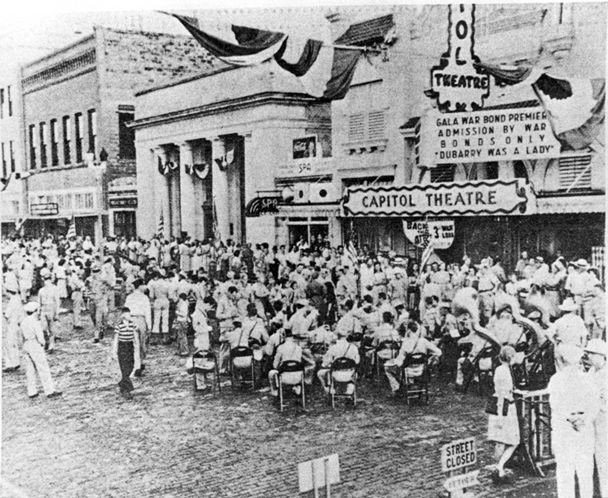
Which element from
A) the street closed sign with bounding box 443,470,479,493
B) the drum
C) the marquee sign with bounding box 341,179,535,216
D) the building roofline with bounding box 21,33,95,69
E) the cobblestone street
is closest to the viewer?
the cobblestone street

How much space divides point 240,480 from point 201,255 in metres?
2.34

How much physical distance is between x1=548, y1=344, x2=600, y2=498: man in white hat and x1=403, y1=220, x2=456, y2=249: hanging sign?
5.73 feet

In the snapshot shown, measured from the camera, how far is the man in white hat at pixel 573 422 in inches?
288

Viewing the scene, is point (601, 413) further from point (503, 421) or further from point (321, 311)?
point (321, 311)

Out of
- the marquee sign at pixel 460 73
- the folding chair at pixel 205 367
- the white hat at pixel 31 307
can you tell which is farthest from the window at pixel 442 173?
the white hat at pixel 31 307

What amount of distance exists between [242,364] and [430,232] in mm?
2429

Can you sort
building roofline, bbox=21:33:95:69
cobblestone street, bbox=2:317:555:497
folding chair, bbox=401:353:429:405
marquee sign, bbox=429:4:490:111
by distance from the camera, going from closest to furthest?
cobblestone street, bbox=2:317:555:497
building roofline, bbox=21:33:95:69
marquee sign, bbox=429:4:490:111
folding chair, bbox=401:353:429:405

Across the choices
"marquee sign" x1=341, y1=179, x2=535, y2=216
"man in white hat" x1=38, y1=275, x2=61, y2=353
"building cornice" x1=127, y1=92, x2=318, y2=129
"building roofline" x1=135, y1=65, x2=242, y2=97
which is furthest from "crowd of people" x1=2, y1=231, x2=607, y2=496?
"building roofline" x1=135, y1=65, x2=242, y2=97

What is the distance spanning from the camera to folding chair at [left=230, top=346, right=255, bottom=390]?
7477mm

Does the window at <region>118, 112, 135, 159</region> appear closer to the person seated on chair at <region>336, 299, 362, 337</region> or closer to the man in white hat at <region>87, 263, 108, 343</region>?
the man in white hat at <region>87, 263, 108, 343</region>

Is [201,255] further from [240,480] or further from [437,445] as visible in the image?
[437,445]

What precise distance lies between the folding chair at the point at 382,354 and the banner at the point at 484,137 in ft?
6.43

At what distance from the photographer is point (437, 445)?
24.1 ft

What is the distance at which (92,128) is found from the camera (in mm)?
7902
